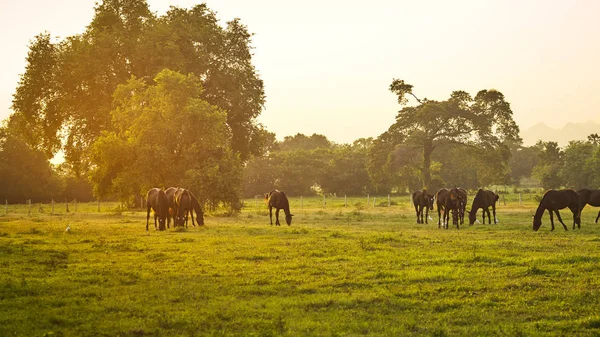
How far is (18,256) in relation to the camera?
728 inches

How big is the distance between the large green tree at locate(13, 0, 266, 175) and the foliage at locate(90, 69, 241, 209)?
20.1 ft

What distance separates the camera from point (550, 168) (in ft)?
285

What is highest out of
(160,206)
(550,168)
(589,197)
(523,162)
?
(523,162)

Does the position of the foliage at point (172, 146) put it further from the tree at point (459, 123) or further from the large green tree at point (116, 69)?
the tree at point (459, 123)

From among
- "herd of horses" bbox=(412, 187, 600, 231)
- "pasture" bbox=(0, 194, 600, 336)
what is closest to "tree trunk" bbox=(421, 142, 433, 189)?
"herd of horses" bbox=(412, 187, 600, 231)

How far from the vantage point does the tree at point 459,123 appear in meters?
61.6

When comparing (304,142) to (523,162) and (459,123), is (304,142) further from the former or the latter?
(459,123)

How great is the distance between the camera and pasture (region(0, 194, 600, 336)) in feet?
32.0

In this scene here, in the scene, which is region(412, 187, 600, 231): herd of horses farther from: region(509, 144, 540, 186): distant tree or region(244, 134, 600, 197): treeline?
region(509, 144, 540, 186): distant tree

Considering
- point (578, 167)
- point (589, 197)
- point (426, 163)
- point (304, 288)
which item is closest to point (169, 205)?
point (304, 288)

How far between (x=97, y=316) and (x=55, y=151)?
48.4 m

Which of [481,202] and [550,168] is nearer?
[481,202]

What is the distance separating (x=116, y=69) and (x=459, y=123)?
115ft

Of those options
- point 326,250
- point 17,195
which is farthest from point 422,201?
point 17,195
